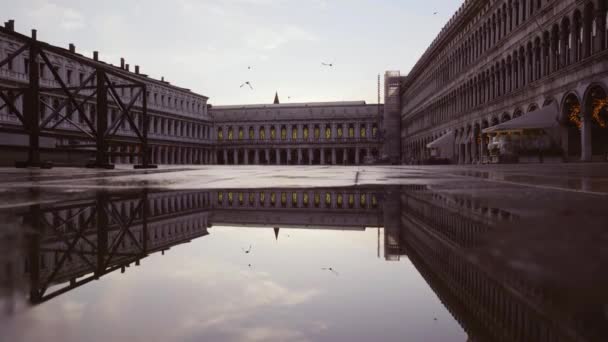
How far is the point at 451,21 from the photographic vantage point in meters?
43.4

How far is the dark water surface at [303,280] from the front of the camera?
86cm

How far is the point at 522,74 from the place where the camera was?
27.7 meters

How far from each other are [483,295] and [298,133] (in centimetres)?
9160

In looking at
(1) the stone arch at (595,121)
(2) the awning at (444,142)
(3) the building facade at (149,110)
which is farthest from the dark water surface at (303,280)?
(2) the awning at (444,142)

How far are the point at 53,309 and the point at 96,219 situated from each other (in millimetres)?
1379

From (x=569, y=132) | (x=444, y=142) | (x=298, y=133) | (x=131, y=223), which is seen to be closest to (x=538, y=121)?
(x=569, y=132)

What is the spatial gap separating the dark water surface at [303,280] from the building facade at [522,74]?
1968 cm

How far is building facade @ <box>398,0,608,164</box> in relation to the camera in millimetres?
19891

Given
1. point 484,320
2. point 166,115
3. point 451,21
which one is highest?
point 451,21

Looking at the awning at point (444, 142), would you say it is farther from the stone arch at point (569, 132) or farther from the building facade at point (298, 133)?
the building facade at point (298, 133)

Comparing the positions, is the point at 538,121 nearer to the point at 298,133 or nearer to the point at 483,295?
the point at 483,295

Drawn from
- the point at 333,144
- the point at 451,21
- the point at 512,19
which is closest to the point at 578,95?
the point at 512,19

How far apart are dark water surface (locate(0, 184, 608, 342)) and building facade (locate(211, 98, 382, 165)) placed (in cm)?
8805

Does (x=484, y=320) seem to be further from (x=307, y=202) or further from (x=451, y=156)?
(x=451, y=156)
